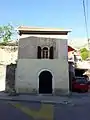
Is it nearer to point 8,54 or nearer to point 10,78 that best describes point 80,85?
point 10,78

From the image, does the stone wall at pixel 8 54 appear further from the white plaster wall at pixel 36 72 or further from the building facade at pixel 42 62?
the white plaster wall at pixel 36 72

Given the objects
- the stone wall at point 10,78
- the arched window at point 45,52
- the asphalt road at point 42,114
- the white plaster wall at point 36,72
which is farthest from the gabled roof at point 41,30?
the asphalt road at point 42,114

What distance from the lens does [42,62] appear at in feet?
84.9

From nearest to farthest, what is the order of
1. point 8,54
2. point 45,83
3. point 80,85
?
point 45,83 → point 80,85 → point 8,54

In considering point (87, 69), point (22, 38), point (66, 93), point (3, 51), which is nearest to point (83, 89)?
point (66, 93)

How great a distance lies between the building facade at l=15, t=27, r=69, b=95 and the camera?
84.1 ft

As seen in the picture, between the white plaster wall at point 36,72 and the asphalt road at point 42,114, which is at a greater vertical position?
the white plaster wall at point 36,72

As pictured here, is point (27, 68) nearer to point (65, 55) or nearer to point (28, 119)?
point (65, 55)

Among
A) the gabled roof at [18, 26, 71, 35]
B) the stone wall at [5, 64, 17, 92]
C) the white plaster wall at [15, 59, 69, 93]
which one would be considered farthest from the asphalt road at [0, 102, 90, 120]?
the gabled roof at [18, 26, 71, 35]

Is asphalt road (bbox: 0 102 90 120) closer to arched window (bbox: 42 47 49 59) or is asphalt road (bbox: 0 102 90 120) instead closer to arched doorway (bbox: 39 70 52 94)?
arched doorway (bbox: 39 70 52 94)

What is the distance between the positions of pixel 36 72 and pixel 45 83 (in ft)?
4.50

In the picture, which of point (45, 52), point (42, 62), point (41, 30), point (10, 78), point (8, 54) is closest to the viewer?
point (42, 62)

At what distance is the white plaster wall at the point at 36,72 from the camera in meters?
25.5

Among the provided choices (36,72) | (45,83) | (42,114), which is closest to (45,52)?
(36,72)
